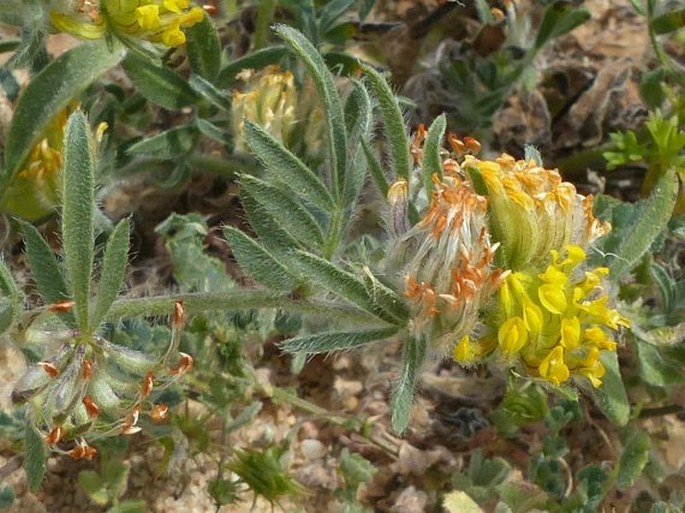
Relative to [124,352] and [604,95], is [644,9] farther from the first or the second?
[124,352]

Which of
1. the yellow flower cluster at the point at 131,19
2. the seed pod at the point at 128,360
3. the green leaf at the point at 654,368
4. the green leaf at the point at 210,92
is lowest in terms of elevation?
the green leaf at the point at 654,368

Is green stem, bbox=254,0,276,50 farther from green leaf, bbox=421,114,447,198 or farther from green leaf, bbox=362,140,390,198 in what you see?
green leaf, bbox=421,114,447,198

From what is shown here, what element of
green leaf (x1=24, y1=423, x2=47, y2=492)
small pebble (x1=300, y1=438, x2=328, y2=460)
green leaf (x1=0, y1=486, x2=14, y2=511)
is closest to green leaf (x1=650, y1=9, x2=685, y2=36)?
small pebble (x1=300, y1=438, x2=328, y2=460)

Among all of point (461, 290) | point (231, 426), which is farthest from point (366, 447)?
point (461, 290)

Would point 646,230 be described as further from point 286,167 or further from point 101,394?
point 101,394

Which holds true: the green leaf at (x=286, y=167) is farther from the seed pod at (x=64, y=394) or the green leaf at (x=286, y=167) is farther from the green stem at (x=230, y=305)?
the seed pod at (x=64, y=394)

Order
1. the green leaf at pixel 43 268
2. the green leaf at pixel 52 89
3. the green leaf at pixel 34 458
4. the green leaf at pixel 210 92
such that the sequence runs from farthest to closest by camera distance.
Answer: the green leaf at pixel 210 92 → the green leaf at pixel 52 89 → the green leaf at pixel 43 268 → the green leaf at pixel 34 458

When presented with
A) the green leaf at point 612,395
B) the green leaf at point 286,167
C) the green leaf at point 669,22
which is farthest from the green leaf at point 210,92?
the green leaf at point 669,22

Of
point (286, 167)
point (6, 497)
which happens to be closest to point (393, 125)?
point (286, 167)
